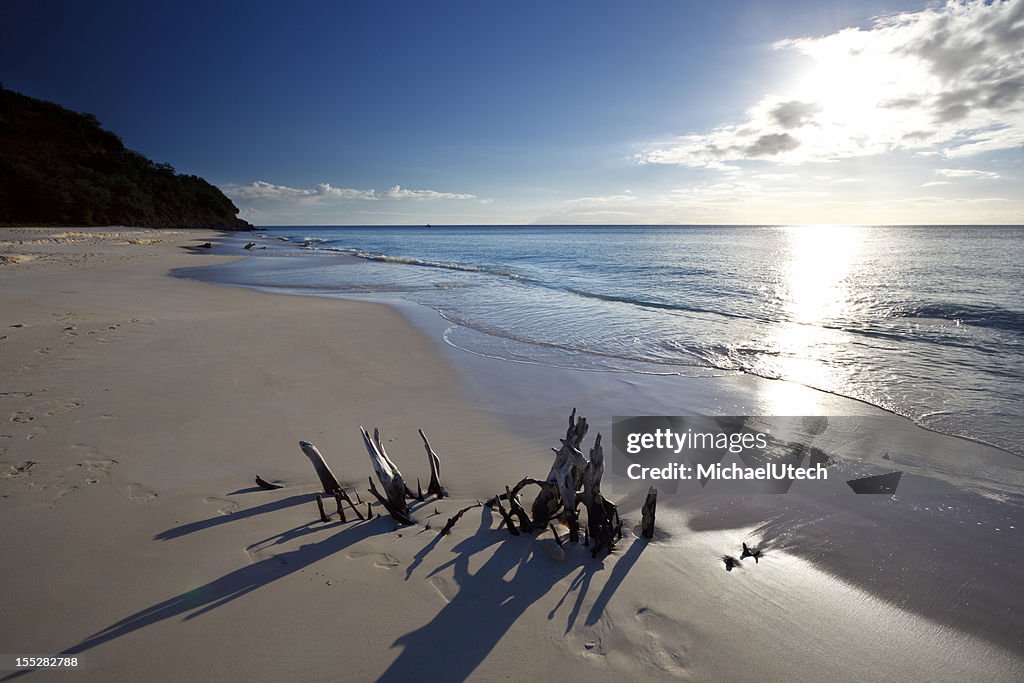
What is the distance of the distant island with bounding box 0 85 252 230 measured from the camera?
3878 cm

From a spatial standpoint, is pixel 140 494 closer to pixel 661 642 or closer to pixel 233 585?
pixel 233 585

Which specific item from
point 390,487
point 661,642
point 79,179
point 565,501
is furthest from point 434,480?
point 79,179

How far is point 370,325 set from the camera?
1032 centimetres

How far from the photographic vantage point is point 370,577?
106 inches

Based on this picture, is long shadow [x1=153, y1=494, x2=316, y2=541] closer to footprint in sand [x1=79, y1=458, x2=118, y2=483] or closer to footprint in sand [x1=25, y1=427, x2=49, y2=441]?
footprint in sand [x1=79, y1=458, x2=118, y2=483]

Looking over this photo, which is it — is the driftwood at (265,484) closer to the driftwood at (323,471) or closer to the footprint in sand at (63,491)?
the driftwood at (323,471)

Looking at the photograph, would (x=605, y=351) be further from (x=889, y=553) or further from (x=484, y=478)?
(x=889, y=553)

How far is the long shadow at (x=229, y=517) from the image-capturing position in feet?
9.83

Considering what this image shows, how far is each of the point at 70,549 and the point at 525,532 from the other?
2896 millimetres

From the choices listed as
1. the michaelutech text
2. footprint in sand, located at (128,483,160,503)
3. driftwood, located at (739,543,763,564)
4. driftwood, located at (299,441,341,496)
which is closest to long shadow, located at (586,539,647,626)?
driftwood, located at (739,543,763,564)

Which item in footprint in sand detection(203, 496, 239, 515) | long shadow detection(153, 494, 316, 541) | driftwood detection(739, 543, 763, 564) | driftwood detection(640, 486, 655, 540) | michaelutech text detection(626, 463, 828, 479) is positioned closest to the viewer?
long shadow detection(153, 494, 316, 541)

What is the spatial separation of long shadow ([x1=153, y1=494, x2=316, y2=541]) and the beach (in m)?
0.02

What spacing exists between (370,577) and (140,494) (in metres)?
2.16

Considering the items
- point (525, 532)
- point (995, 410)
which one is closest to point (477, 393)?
point (525, 532)
